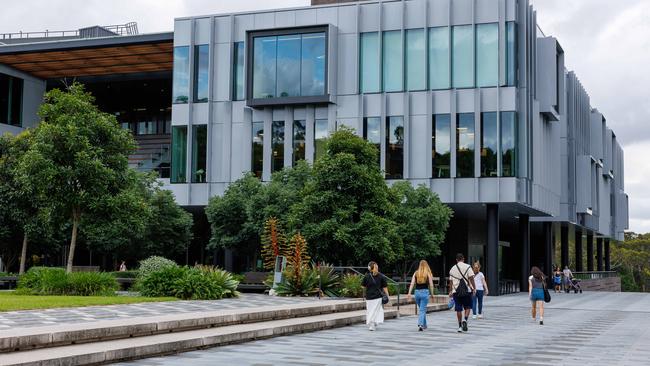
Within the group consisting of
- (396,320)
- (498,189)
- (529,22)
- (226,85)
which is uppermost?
(529,22)

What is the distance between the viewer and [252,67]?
45.9 m

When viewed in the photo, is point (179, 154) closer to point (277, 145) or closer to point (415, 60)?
point (277, 145)

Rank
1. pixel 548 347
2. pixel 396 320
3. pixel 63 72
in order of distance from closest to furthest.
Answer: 1. pixel 548 347
2. pixel 396 320
3. pixel 63 72

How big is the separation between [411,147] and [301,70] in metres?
7.42

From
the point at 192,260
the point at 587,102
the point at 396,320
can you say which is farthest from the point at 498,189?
the point at 587,102

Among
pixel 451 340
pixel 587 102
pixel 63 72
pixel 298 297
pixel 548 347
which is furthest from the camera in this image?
pixel 587 102

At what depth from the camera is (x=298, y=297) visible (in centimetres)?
2764

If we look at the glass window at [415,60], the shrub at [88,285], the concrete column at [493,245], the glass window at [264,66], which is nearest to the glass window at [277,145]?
the glass window at [264,66]

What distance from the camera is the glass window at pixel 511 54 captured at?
41.9m

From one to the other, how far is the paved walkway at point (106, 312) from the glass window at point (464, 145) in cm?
2064

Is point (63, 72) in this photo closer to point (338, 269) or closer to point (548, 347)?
point (338, 269)

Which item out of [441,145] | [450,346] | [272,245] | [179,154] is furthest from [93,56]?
[450,346]

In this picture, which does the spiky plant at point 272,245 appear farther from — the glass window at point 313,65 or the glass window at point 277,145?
the glass window at point 313,65

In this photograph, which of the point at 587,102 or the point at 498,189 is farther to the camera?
the point at 587,102
